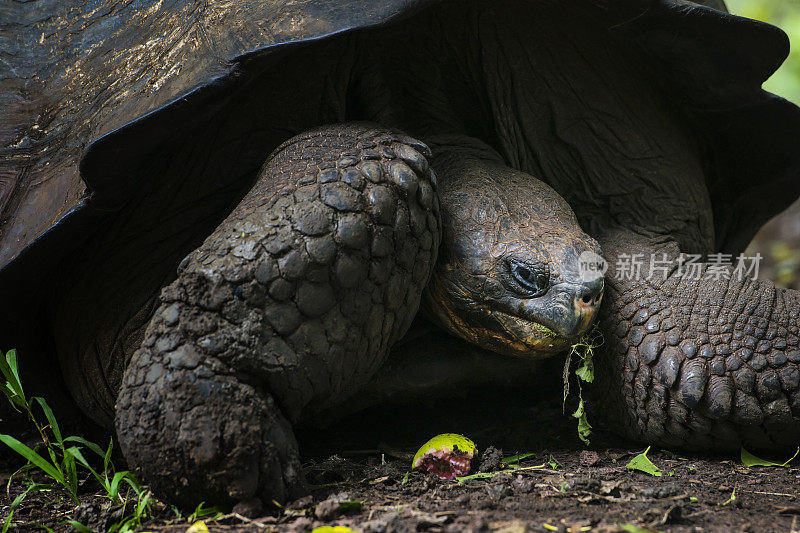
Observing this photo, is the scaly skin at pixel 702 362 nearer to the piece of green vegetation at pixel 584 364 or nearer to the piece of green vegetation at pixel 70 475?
the piece of green vegetation at pixel 584 364

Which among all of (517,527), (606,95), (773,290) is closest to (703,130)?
(606,95)

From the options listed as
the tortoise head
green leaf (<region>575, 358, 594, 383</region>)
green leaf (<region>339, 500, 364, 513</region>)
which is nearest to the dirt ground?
green leaf (<region>339, 500, 364, 513</region>)

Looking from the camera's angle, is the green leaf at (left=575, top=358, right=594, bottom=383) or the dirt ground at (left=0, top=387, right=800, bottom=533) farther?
the green leaf at (left=575, top=358, right=594, bottom=383)

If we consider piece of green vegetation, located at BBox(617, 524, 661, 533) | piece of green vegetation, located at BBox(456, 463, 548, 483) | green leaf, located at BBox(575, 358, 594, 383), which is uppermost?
green leaf, located at BBox(575, 358, 594, 383)

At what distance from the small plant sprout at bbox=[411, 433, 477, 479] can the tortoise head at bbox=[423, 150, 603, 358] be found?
0.35m

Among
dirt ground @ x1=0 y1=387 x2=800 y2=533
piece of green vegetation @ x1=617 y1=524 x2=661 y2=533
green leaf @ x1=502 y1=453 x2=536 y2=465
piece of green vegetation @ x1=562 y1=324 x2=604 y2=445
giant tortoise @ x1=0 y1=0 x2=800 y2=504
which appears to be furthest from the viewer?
piece of green vegetation @ x1=562 y1=324 x2=604 y2=445

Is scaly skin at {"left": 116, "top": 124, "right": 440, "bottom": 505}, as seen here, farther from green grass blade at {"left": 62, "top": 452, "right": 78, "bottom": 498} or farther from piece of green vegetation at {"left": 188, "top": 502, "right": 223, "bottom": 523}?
green grass blade at {"left": 62, "top": 452, "right": 78, "bottom": 498}

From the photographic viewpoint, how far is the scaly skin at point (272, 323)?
163 centimetres

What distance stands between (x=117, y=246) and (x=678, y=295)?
1934 millimetres

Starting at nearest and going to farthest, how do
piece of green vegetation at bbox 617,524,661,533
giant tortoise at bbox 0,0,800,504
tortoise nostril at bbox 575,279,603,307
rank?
piece of green vegetation at bbox 617,524,661,533 < giant tortoise at bbox 0,0,800,504 < tortoise nostril at bbox 575,279,603,307

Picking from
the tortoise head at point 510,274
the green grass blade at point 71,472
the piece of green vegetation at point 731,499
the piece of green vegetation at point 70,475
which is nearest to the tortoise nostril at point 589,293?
the tortoise head at point 510,274

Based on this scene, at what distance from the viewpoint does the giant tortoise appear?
171 centimetres

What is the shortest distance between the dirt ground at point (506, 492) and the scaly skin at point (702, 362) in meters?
0.11

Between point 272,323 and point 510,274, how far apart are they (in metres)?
0.77
